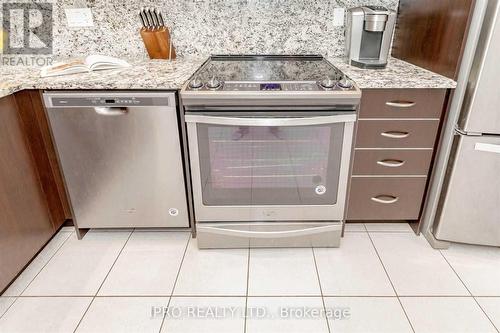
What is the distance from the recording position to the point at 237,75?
5.28 ft

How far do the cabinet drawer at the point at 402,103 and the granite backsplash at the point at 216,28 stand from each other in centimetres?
67

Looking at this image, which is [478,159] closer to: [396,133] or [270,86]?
[396,133]

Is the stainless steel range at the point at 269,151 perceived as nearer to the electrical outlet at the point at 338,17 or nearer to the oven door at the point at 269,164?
the oven door at the point at 269,164

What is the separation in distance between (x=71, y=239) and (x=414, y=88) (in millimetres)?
1926

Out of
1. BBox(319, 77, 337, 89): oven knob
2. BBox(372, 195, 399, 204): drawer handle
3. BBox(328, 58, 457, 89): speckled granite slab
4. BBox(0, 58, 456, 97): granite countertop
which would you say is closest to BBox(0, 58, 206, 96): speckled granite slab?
BBox(0, 58, 456, 97): granite countertop

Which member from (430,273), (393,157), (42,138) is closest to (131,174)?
(42,138)

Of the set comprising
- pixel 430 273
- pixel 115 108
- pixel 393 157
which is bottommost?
pixel 430 273

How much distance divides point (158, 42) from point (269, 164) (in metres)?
1.03

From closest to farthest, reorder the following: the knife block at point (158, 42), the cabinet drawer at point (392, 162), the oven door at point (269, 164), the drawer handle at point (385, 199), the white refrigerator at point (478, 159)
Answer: the white refrigerator at point (478, 159) → the oven door at point (269, 164) → the cabinet drawer at point (392, 162) → the drawer handle at point (385, 199) → the knife block at point (158, 42)

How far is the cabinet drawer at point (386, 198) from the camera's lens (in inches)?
67.3

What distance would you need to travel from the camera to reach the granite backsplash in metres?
1.97

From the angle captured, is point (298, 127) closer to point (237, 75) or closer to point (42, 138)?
point (237, 75)

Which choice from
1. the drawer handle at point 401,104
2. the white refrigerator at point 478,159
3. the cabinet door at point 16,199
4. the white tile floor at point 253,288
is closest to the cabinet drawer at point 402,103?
the drawer handle at point 401,104

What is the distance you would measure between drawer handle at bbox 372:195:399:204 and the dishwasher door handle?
1.33m
